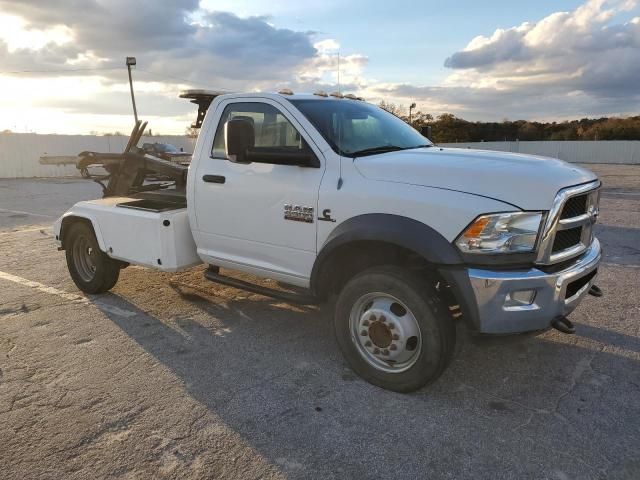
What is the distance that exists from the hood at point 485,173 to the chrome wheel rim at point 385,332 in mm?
837

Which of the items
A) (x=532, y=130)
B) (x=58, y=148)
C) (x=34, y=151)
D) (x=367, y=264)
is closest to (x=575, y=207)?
(x=367, y=264)

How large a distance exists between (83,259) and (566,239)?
16.5 feet

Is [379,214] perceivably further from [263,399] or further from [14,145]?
[14,145]

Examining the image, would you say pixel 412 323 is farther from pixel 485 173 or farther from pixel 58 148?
pixel 58 148

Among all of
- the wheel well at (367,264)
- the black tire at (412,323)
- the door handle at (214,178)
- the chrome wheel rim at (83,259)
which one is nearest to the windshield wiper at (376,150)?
the wheel well at (367,264)

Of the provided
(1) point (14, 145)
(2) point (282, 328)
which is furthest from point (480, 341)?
(1) point (14, 145)

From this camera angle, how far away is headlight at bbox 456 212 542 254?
9.88ft

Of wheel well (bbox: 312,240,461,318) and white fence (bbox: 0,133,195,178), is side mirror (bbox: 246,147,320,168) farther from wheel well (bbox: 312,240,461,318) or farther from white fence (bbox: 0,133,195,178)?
white fence (bbox: 0,133,195,178)

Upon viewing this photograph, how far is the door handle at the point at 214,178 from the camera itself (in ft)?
14.3

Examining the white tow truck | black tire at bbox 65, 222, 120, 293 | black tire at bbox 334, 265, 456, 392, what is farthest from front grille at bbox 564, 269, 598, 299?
black tire at bbox 65, 222, 120, 293

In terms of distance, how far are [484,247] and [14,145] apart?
102 ft

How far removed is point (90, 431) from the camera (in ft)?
10.1

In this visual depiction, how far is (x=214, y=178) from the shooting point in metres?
4.42

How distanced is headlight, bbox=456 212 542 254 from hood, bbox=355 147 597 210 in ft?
0.25
